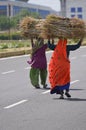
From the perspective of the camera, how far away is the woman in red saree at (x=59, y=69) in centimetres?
1263

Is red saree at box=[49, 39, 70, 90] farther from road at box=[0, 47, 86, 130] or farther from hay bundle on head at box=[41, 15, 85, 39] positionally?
road at box=[0, 47, 86, 130]

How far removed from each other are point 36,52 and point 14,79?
10.1 feet

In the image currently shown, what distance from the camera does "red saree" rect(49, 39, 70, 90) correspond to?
41.5ft

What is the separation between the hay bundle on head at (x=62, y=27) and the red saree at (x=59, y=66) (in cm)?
19

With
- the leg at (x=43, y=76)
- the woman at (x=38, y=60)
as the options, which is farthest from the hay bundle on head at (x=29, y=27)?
the leg at (x=43, y=76)

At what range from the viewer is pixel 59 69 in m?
12.7

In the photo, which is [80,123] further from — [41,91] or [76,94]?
[41,91]

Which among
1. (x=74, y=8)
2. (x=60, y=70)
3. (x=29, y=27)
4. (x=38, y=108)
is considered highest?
(x=74, y=8)

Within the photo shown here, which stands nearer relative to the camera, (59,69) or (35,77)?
(59,69)

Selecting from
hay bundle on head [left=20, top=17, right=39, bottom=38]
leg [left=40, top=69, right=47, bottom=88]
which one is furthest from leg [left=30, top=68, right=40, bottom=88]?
hay bundle on head [left=20, top=17, right=39, bottom=38]

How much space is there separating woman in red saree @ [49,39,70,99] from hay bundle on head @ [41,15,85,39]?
19cm

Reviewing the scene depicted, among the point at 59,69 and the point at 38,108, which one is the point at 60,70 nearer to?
the point at 59,69

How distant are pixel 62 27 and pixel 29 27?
60.0 inches

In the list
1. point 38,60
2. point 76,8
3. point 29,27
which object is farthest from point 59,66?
point 76,8
